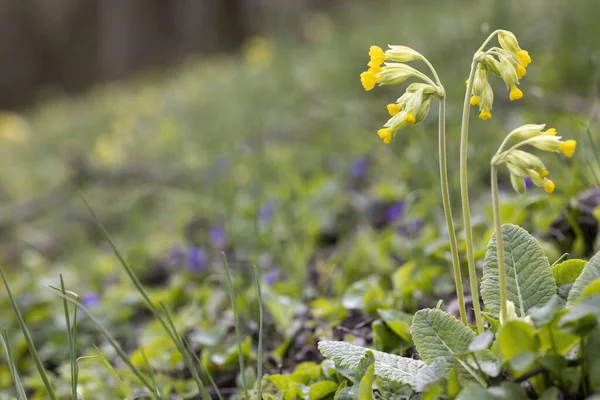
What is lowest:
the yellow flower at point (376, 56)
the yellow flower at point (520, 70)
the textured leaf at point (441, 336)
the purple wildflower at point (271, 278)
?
the purple wildflower at point (271, 278)

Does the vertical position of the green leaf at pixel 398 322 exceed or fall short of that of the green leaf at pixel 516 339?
it falls short

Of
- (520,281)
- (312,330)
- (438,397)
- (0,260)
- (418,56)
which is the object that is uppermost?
(418,56)

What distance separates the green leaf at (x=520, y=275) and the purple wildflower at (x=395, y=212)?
1.13m

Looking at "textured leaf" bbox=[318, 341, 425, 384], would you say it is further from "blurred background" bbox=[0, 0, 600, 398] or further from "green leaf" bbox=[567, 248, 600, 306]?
"blurred background" bbox=[0, 0, 600, 398]

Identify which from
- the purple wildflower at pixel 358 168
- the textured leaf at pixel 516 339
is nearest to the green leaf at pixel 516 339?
the textured leaf at pixel 516 339

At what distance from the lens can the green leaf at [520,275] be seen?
1.07m

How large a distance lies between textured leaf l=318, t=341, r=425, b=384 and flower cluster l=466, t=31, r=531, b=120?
1.45ft

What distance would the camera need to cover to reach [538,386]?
933mm

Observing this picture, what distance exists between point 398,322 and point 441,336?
332mm

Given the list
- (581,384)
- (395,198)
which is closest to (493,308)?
(581,384)

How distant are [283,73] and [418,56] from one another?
13.4 ft

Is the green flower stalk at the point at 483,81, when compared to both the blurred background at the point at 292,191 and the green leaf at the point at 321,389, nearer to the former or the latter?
the green leaf at the point at 321,389

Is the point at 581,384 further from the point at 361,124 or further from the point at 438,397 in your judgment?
the point at 361,124

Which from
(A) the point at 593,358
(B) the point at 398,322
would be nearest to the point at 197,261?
(B) the point at 398,322
